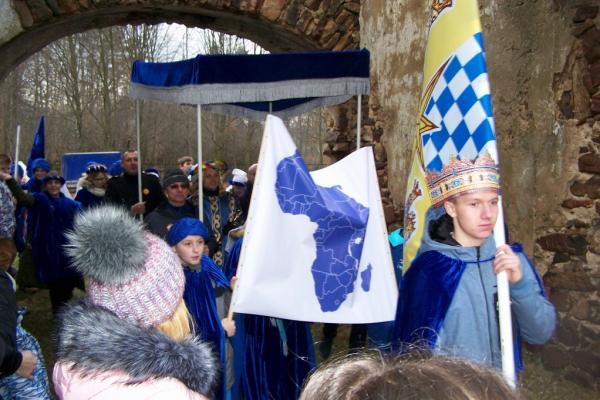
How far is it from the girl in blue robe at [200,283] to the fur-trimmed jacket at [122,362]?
135 centimetres

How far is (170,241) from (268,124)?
82cm

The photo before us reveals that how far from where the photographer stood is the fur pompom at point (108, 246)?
1.66 metres

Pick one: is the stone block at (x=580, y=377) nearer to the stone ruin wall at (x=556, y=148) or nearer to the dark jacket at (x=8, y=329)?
the stone ruin wall at (x=556, y=148)

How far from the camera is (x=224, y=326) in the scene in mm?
2742

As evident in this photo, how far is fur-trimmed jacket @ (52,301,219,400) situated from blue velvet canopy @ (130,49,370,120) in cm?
306

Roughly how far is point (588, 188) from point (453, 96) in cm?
220

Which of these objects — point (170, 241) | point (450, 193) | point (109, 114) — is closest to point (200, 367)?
point (450, 193)

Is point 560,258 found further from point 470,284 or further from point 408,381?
point 408,381

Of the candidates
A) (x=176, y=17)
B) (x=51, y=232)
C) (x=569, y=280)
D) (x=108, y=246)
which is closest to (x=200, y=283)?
(x=108, y=246)

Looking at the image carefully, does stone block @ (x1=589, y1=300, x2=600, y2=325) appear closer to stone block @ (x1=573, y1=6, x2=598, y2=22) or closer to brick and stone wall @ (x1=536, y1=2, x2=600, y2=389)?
brick and stone wall @ (x1=536, y1=2, x2=600, y2=389)

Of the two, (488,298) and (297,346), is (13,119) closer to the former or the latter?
(297,346)

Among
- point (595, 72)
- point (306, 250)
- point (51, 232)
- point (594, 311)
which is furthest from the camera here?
point (51, 232)

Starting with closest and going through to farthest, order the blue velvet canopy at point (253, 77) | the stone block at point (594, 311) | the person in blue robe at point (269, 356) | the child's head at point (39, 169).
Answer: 1. the person in blue robe at point (269, 356)
2. the stone block at point (594, 311)
3. the blue velvet canopy at point (253, 77)
4. the child's head at point (39, 169)

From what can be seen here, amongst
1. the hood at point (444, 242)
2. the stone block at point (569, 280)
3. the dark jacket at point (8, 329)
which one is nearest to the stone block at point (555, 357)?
the stone block at point (569, 280)
